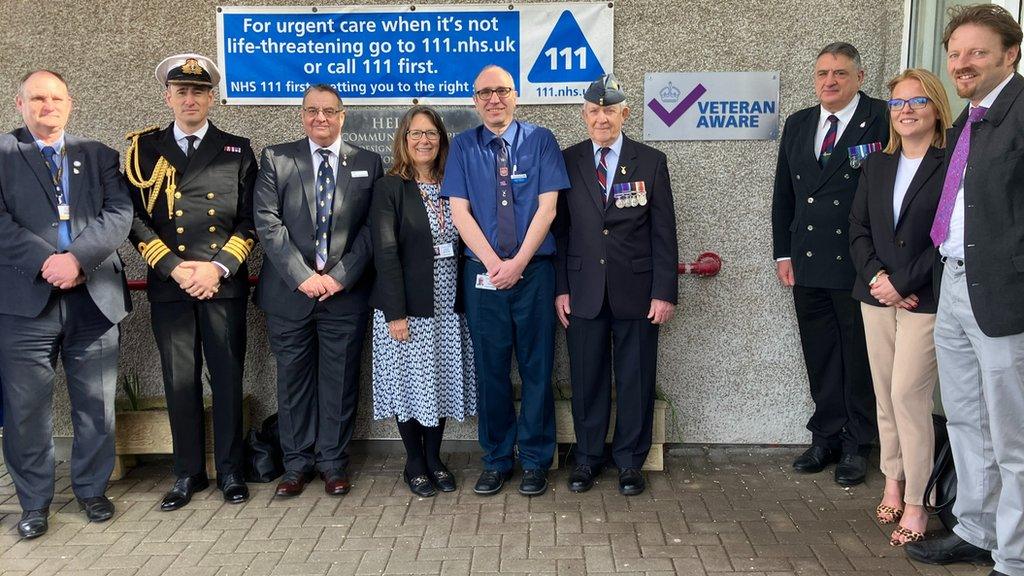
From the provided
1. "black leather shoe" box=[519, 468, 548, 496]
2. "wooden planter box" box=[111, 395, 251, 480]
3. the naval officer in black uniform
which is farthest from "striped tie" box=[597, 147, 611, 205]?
"wooden planter box" box=[111, 395, 251, 480]

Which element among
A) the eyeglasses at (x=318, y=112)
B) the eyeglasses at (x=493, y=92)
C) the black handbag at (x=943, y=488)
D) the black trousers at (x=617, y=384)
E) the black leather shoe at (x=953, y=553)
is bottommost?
the black leather shoe at (x=953, y=553)

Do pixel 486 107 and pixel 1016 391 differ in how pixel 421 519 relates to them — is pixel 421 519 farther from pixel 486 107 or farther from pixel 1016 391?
pixel 1016 391

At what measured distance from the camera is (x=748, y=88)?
172 inches

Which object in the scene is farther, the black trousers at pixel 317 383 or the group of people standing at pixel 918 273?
the black trousers at pixel 317 383

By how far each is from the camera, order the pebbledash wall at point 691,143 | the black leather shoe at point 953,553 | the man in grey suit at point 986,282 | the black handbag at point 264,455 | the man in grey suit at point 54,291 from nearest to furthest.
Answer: the man in grey suit at point 986,282
the black leather shoe at point 953,553
the man in grey suit at point 54,291
the black handbag at point 264,455
the pebbledash wall at point 691,143

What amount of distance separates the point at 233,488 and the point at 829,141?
11.3ft

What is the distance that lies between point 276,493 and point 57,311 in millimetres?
1341

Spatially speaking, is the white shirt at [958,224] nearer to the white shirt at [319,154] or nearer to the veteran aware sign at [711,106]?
the veteran aware sign at [711,106]

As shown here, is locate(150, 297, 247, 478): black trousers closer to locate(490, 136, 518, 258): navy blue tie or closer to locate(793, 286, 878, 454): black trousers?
locate(490, 136, 518, 258): navy blue tie

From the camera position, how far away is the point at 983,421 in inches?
120

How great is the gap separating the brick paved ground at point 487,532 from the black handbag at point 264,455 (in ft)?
0.33

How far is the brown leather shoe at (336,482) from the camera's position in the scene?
402 centimetres

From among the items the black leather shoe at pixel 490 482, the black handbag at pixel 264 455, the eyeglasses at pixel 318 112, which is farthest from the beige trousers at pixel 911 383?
the black handbag at pixel 264 455

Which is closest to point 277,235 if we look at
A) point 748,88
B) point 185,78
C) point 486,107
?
point 185,78
